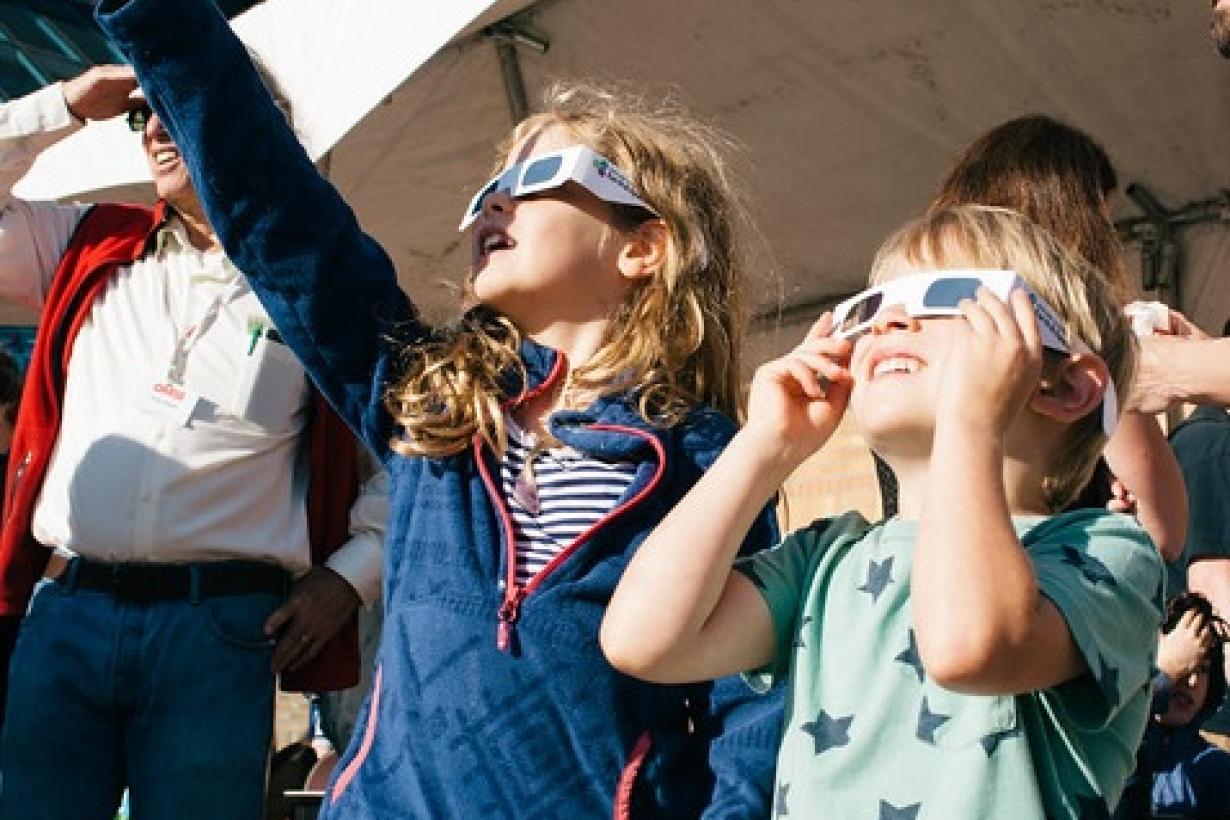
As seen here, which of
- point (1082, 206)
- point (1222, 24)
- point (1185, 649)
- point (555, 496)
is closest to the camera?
point (555, 496)

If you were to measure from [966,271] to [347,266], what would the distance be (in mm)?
788

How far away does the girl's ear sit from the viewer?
2205mm

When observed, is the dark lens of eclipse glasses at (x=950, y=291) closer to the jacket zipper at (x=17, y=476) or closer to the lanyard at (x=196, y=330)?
the lanyard at (x=196, y=330)

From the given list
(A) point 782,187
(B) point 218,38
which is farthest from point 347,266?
(A) point 782,187

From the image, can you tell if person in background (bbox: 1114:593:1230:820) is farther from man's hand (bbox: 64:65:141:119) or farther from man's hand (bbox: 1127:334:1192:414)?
man's hand (bbox: 64:65:141:119)

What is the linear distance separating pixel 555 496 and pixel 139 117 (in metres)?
1.26

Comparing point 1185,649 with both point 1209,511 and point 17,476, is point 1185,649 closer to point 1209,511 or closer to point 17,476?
point 1209,511

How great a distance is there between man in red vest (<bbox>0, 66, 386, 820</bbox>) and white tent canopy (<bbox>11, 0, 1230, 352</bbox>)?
983mm

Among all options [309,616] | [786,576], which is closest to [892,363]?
[786,576]

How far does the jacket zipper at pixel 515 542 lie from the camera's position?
1.85 meters

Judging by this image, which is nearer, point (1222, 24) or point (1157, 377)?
point (1157, 377)

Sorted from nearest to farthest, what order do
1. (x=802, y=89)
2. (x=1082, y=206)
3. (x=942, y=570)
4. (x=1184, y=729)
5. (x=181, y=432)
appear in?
(x=942, y=570)
(x=1082, y=206)
(x=181, y=432)
(x=1184, y=729)
(x=802, y=89)

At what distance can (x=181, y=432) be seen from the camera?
2.65 metres

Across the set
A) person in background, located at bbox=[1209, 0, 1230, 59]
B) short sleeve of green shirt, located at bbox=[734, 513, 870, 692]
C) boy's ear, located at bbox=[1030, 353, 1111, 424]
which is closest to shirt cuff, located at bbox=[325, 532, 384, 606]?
short sleeve of green shirt, located at bbox=[734, 513, 870, 692]
